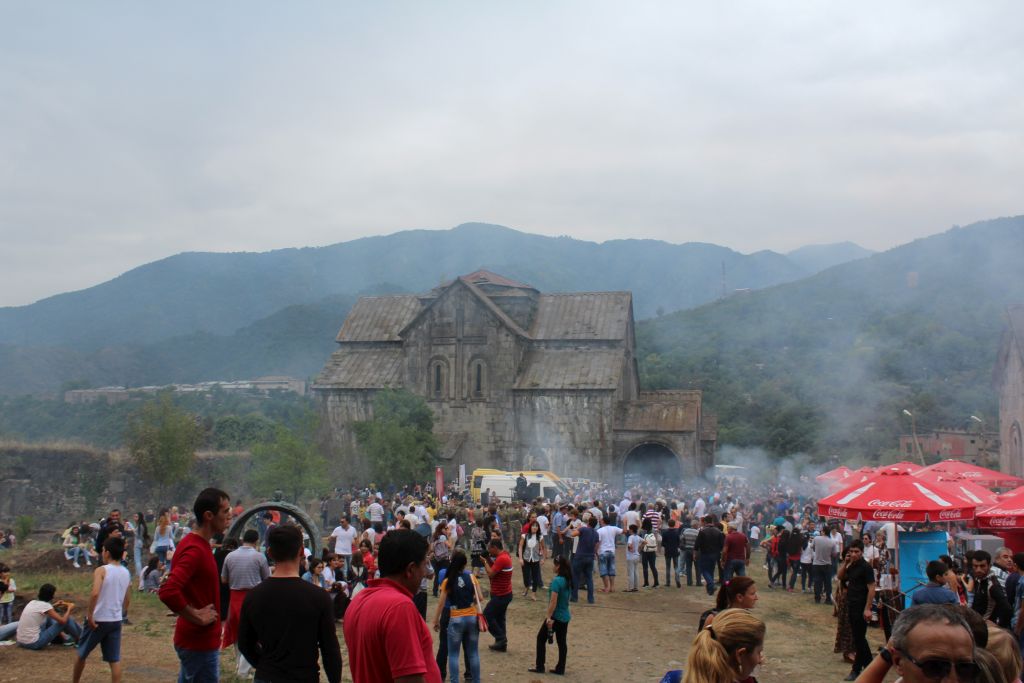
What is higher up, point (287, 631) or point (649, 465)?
point (287, 631)

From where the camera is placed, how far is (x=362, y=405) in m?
42.8

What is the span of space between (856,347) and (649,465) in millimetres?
52218

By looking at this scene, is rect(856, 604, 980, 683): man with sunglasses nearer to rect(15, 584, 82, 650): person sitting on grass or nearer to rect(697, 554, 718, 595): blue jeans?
rect(15, 584, 82, 650): person sitting on grass

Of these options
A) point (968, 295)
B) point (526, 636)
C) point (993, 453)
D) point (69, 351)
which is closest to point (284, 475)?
point (526, 636)

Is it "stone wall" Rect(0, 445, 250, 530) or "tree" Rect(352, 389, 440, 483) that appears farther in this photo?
"tree" Rect(352, 389, 440, 483)

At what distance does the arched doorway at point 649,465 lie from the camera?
39188mm

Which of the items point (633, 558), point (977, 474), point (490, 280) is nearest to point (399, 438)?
point (490, 280)

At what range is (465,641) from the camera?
9.20 meters

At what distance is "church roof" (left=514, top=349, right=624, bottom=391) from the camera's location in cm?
3944

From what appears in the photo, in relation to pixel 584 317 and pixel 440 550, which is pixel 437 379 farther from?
pixel 440 550

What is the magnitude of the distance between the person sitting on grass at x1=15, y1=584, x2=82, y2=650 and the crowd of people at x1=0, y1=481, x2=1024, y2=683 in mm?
23

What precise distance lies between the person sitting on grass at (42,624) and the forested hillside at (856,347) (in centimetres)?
5133

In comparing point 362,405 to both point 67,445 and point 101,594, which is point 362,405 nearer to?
point 67,445

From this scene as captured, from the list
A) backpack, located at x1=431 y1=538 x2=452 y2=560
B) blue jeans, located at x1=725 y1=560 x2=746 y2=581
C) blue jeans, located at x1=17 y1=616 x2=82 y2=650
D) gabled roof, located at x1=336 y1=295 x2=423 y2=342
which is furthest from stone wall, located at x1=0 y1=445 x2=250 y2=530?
blue jeans, located at x1=725 y1=560 x2=746 y2=581
